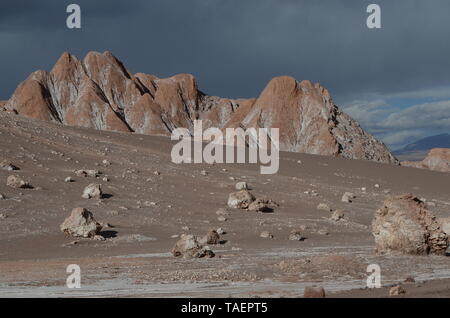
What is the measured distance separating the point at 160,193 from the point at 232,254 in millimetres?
10893

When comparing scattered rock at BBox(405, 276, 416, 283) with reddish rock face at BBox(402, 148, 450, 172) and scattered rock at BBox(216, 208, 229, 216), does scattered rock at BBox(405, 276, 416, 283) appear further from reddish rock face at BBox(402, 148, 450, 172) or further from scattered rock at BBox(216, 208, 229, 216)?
reddish rock face at BBox(402, 148, 450, 172)

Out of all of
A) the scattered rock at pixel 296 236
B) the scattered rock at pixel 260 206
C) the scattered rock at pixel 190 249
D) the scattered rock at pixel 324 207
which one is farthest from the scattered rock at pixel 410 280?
the scattered rock at pixel 324 207

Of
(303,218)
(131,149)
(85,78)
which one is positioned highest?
(85,78)

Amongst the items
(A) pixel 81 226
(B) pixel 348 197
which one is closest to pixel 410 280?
(A) pixel 81 226

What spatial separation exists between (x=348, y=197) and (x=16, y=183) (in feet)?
50.3

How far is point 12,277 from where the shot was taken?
47.0ft

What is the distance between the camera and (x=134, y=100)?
131m

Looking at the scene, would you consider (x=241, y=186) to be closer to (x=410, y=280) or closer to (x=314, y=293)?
(x=410, y=280)

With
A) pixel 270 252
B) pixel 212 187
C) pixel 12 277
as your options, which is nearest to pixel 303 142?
pixel 212 187

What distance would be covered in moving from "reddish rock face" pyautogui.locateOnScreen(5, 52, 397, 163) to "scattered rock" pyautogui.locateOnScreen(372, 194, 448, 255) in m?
69.8

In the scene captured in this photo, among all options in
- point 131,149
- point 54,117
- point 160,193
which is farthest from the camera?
point 54,117

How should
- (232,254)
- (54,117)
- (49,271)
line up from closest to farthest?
(49,271) < (232,254) < (54,117)
